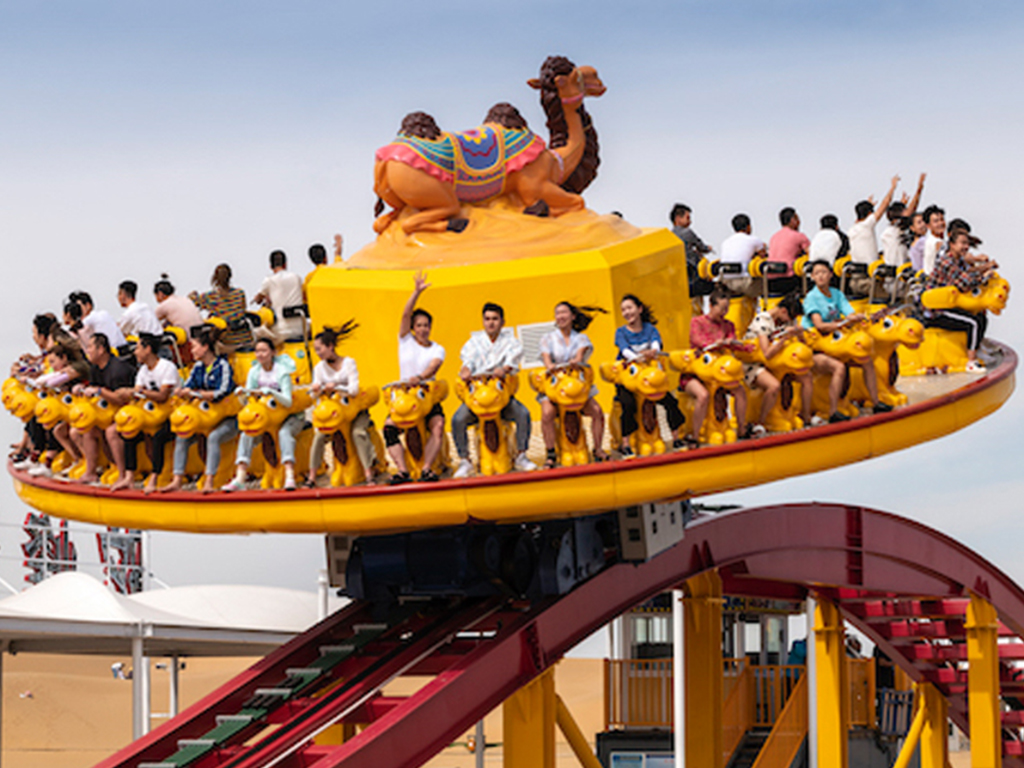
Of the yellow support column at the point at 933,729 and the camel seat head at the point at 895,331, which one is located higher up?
the camel seat head at the point at 895,331

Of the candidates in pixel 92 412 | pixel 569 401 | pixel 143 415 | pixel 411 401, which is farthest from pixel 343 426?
pixel 92 412

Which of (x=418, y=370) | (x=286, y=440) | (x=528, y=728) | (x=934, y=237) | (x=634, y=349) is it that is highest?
(x=934, y=237)

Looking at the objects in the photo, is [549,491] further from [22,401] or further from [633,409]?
[22,401]

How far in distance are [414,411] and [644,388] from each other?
1.79m

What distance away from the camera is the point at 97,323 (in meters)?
16.1

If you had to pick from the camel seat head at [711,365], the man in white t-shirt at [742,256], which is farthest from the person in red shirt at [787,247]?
the camel seat head at [711,365]

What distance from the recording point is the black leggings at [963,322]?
53.7ft

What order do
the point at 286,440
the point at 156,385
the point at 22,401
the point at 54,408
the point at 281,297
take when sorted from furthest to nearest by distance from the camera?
the point at 281,297 → the point at 22,401 → the point at 54,408 → the point at 156,385 → the point at 286,440

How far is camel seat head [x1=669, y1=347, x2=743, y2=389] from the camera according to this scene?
Answer: 1316cm

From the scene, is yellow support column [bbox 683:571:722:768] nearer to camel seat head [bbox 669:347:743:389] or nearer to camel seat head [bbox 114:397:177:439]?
camel seat head [bbox 669:347:743:389]

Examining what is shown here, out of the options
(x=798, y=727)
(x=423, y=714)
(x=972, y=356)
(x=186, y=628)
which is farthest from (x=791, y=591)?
(x=423, y=714)

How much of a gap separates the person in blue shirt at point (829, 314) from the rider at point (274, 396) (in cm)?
434

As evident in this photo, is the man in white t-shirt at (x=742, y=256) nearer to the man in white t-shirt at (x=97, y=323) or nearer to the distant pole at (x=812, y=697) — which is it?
the distant pole at (x=812, y=697)

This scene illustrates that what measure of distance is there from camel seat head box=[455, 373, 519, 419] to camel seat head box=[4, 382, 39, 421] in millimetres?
4700
